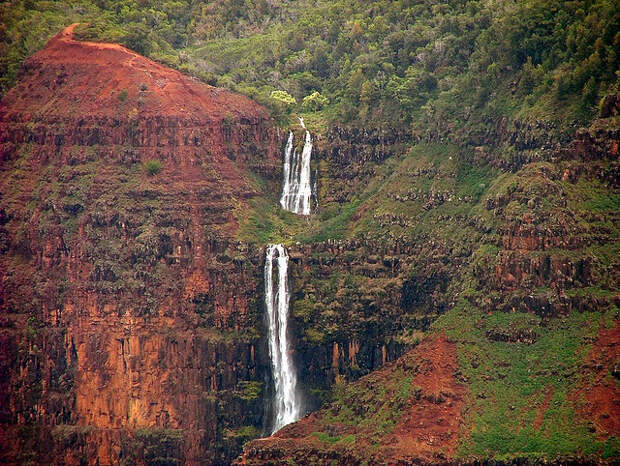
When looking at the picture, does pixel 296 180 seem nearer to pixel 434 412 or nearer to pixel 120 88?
pixel 120 88

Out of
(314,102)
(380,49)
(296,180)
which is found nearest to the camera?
(296,180)

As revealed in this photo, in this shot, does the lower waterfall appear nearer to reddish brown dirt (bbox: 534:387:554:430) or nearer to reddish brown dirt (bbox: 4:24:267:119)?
reddish brown dirt (bbox: 4:24:267:119)

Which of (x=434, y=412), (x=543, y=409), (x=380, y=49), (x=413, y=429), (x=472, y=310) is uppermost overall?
(x=380, y=49)

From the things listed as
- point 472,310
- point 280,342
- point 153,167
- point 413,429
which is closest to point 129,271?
point 153,167

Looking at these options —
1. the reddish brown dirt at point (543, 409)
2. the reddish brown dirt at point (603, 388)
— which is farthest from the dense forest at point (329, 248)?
the reddish brown dirt at point (543, 409)

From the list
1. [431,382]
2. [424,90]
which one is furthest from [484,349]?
[424,90]

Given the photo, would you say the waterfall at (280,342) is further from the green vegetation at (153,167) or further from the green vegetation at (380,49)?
the green vegetation at (380,49)

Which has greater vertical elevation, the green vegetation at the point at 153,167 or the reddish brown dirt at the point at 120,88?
the reddish brown dirt at the point at 120,88
